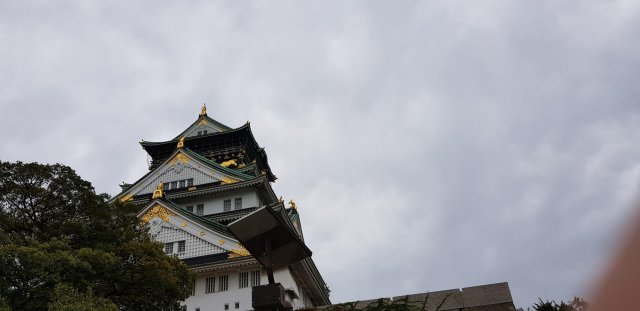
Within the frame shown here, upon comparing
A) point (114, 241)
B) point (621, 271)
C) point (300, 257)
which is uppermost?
point (114, 241)

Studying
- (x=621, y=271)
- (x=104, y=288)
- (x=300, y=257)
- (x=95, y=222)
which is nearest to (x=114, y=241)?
(x=95, y=222)

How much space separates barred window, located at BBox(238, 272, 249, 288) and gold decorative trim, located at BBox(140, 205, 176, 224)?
6.11m

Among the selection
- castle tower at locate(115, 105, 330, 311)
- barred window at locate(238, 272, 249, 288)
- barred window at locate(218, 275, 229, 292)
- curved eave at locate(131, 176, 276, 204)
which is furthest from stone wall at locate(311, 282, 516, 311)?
curved eave at locate(131, 176, 276, 204)

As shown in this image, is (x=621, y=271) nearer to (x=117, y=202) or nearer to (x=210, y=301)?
(x=117, y=202)

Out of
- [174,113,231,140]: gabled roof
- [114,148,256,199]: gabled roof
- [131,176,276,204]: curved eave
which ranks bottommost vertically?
[131,176,276,204]: curved eave

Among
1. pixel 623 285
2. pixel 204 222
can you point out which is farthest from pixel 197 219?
pixel 623 285

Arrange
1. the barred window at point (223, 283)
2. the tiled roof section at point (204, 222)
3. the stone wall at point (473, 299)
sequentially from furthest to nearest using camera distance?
the tiled roof section at point (204, 222) → the barred window at point (223, 283) → the stone wall at point (473, 299)

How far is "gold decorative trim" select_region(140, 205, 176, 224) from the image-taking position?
102 ft

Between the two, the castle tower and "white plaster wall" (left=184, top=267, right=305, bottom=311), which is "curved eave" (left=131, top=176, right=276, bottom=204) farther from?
"white plaster wall" (left=184, top=267, right=305, bottom=311)

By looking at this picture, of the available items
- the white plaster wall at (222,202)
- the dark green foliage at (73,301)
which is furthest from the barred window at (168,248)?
the dark green foliage at (73,301)

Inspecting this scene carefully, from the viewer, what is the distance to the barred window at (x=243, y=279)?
27.8m

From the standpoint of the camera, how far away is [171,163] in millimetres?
39281

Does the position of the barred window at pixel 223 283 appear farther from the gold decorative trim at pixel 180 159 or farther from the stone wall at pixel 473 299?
the stone wall at pixel 473 299

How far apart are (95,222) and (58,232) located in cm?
135
